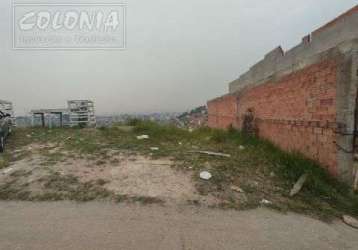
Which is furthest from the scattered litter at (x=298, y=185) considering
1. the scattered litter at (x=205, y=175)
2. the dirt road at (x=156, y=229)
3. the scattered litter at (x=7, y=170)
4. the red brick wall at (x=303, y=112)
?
the scattered litter at (x=7, y=170)

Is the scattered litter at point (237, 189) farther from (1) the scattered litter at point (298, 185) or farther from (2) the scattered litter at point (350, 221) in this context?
(2) the scattered litter at point (350, 221)

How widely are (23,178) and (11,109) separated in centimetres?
1088

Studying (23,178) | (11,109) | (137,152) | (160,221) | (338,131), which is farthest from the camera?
(11,109)

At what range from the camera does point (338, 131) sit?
3.19 meters

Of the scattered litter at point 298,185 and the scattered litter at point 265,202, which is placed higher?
the scattered litter at point 298,185

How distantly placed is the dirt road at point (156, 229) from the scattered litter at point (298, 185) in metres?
0.64

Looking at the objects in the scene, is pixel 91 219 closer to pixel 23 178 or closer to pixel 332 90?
pixel 23 178

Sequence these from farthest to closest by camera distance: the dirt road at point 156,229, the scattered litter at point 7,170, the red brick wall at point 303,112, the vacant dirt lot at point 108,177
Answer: the scattered litter at point 7,170
the red brick wall at point 303,112
the vacant dirt lot at point 108,177
the dirt road at point 156,229

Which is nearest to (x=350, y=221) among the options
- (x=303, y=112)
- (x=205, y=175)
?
(x=205, y=175)

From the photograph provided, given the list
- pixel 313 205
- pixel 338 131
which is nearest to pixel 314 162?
pixel 338 131

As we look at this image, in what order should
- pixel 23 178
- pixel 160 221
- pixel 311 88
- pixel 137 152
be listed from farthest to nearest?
pixel 137 152
pixel 311 88
pixel 23 178
pixel 160 221

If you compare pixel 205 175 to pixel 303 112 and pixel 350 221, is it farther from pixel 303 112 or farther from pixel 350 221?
pixel 303 112

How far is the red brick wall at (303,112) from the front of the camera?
3.40m

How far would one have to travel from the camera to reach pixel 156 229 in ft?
7.04
